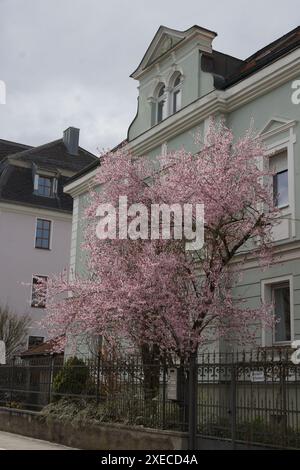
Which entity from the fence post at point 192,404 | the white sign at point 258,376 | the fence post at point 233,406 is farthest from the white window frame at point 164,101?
the white sign at point 258,376

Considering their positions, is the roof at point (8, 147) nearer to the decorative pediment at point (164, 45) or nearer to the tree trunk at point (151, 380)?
the decorative pediment at point (164, 45)

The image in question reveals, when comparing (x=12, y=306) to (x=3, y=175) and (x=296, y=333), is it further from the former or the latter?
(x=296, y=333)

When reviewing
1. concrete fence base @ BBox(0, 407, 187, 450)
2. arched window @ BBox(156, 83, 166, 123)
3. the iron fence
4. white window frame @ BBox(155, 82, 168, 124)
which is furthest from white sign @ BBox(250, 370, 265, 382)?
arched window @ BBox(156, 83, 166, 123)

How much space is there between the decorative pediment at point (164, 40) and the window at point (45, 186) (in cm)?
1617

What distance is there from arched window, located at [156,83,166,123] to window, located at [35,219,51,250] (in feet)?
54.7

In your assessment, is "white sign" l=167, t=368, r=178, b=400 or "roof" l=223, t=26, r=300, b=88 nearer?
"white sign" l=167, t=368, r=178, b=400

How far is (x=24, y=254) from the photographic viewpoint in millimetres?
34781

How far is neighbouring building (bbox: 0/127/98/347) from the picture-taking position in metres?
33.9

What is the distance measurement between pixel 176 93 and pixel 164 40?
1.78 m

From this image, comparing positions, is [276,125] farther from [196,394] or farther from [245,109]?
[196,394]

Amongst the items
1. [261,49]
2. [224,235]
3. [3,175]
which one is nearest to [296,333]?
[224,235]

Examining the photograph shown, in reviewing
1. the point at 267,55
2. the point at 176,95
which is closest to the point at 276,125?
the point at 267,55

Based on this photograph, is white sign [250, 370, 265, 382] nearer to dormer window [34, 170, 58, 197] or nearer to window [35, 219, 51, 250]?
window [35, 219, 51, 250]
